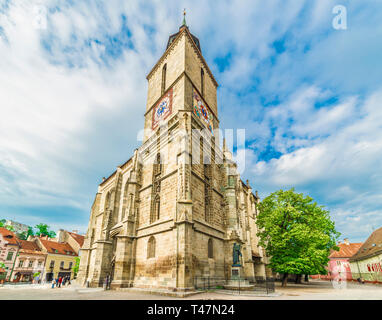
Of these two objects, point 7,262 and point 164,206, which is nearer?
point 164,206

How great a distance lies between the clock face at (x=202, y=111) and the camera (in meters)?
19.6

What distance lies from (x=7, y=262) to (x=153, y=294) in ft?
115

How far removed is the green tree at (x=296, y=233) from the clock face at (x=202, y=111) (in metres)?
10.3

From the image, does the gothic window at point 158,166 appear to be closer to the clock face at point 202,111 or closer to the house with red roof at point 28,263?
the clock face at point 202,111

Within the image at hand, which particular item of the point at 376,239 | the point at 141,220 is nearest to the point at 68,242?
the point at 141,220

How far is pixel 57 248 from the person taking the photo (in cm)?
4075

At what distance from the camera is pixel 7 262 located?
32.0 metres

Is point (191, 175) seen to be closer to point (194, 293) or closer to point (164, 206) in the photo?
point (164, 206)

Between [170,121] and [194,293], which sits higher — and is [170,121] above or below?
above

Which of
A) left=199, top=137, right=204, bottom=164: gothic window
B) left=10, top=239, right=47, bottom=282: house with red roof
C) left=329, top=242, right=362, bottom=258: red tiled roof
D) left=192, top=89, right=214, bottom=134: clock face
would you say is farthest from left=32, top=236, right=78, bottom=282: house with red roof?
left=329, top=242, right=362, bottom=258: red tiled roof

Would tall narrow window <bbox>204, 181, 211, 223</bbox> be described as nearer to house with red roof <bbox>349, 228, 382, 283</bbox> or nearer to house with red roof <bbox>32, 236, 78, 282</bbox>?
house with red roof <bbox>349, 228, 382, 283</bbox>

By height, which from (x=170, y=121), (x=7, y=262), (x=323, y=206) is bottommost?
(x=7, y=262)

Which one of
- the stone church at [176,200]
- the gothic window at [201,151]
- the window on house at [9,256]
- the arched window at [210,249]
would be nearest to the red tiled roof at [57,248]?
the window on house at [9,256]

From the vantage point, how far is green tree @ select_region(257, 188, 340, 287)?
55.5 ft
